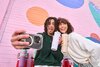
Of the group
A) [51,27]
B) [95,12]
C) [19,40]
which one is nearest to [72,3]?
[95,12]

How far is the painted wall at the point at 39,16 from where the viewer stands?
881mm

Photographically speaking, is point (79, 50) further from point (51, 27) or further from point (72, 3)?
point (72, 3)

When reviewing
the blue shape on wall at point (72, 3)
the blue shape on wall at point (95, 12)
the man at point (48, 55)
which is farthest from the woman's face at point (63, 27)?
the blue shape on wall at point (95, 12)

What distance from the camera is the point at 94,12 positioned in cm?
121

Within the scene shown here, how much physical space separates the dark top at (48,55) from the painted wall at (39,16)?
10 cm

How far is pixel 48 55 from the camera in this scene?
0.89m

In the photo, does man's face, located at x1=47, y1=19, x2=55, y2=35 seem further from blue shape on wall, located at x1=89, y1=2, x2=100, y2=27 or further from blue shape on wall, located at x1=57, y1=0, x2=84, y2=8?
blue shape on wall, located at x1=89, y1=2, x2=100, y2=27

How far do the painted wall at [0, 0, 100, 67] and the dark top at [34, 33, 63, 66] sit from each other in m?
0.10

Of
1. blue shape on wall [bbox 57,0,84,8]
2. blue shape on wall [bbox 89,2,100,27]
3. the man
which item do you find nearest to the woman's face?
the man

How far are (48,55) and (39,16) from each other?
0.23 metres

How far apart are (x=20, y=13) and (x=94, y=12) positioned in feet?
1.61

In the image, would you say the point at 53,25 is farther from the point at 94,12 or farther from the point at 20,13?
the point at 94,12

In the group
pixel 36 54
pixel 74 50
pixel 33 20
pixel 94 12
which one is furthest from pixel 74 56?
pixel 94 12

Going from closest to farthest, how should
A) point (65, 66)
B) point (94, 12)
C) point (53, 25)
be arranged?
point (65, 66), point (53, 25), point (94, 12)
